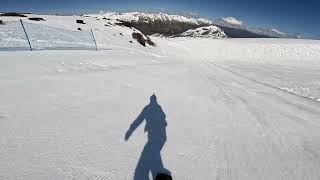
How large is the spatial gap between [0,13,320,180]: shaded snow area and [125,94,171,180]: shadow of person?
2cm

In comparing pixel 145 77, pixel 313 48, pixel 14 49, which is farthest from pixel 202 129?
pixel 313 48

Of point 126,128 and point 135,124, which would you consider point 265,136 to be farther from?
point 126,128

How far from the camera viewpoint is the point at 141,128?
621 centimetres

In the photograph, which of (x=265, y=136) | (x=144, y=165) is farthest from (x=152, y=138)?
(x=265, y=136)

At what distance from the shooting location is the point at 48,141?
4965mm

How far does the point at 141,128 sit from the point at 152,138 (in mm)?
551

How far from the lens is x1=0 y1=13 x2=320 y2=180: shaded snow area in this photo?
4.55 metres

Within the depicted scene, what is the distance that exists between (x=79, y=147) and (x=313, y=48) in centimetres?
3636

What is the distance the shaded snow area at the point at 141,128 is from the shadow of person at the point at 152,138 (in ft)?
0.06

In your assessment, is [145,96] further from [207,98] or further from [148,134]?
[148,134]

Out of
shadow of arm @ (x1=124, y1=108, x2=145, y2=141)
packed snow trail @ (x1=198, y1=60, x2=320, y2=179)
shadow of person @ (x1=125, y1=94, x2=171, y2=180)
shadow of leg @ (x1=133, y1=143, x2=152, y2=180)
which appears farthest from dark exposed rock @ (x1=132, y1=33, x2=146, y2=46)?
shadow of leg @ (x1=133, y1=143, x2=152, y2=180)

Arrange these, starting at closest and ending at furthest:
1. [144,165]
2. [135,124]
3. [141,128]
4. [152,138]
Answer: [144,165]
[152,138]
[141,128]
[135,124]

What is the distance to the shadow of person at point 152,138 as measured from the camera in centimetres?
452

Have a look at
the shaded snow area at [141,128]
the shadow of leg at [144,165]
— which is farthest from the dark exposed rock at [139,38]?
the shadow of leg at [144,165]
